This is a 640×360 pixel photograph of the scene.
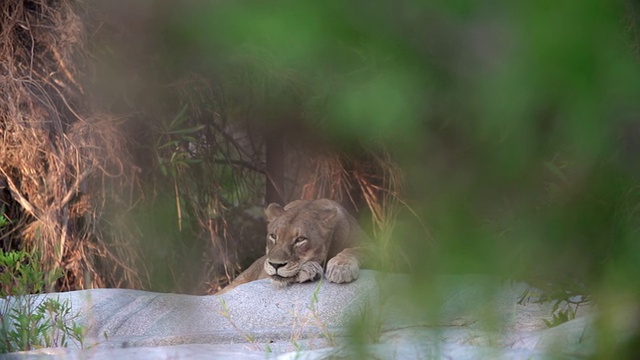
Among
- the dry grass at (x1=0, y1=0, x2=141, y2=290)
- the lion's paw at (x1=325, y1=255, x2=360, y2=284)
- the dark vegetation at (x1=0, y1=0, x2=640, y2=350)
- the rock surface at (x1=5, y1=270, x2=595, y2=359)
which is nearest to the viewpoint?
the dark vegetation at (x1=0, y1=0, x2=640, y2=350)

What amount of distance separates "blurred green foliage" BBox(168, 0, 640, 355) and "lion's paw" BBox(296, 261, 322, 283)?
12.8 ft

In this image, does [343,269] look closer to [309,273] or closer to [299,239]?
[309,273]

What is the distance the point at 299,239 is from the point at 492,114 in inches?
168

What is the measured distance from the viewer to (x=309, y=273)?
4832 mm

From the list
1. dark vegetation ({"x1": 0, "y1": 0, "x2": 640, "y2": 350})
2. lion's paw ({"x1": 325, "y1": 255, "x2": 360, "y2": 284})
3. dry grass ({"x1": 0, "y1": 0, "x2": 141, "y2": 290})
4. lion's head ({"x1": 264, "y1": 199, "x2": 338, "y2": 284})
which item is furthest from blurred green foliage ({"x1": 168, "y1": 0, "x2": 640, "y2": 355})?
dry grass ({"x1": 0, "y1": 0, "x2": 141, "y2": 290})

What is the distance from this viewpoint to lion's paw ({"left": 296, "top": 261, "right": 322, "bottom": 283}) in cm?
483

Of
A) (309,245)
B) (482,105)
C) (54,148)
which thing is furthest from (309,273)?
(482,105)

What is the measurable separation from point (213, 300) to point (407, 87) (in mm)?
3781

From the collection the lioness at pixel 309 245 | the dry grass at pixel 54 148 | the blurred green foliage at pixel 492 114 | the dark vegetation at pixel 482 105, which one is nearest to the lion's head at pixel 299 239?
the lioness at pixel 309 245

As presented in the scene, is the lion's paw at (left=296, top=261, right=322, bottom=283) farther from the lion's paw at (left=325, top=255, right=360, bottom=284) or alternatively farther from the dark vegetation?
the dark vegetation

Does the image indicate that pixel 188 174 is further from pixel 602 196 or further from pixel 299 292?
pixel 602 196

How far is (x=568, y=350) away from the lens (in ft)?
3.72

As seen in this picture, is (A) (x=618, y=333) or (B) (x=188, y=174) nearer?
(A) (x=618, y=333)

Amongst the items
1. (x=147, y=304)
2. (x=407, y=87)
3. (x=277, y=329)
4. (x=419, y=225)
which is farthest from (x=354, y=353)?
(x=147, y=304)
